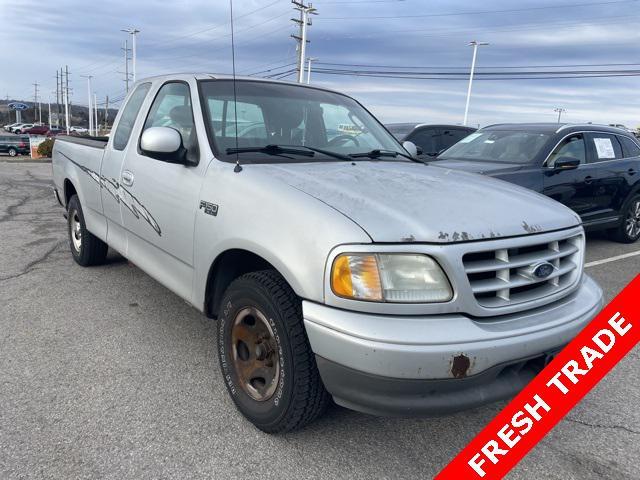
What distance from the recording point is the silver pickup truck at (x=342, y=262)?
207 centimetres

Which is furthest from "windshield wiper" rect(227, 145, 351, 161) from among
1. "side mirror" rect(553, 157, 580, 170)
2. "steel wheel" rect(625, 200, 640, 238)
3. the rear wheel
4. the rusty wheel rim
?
"steel wheel" rect(625, 200, 640, 238)

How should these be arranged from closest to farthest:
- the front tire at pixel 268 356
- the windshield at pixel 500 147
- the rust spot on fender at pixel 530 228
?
the front tire at pixel 268 356
the rust spot on fender at pixel 530 228
the windshield at pixel 500 147

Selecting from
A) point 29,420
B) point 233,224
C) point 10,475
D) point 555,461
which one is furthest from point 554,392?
point 29,420

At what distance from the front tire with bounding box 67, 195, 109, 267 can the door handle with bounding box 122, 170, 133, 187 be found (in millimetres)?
1420

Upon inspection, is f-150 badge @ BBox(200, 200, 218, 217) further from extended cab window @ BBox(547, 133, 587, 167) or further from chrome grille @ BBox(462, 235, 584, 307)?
extended cab window @ BBox(547, 133, 587, 167)

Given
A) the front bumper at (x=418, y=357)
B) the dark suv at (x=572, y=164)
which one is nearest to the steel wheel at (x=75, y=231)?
the front bumper at (x=418, y=357)

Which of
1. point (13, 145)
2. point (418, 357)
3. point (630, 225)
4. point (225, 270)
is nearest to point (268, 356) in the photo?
point (225, 270)

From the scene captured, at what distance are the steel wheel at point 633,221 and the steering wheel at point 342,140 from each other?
18.7 feet

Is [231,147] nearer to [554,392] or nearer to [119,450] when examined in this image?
[119,450]

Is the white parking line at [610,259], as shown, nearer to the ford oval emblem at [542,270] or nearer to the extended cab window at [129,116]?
the ford oval emblem at [542,270]

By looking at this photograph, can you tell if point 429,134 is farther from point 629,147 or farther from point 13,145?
point 13,145

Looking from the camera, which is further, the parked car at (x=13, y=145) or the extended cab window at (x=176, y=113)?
the parked car at (x=13, y=145)

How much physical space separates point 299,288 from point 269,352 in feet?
1.59

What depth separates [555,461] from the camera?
8.16 feet
